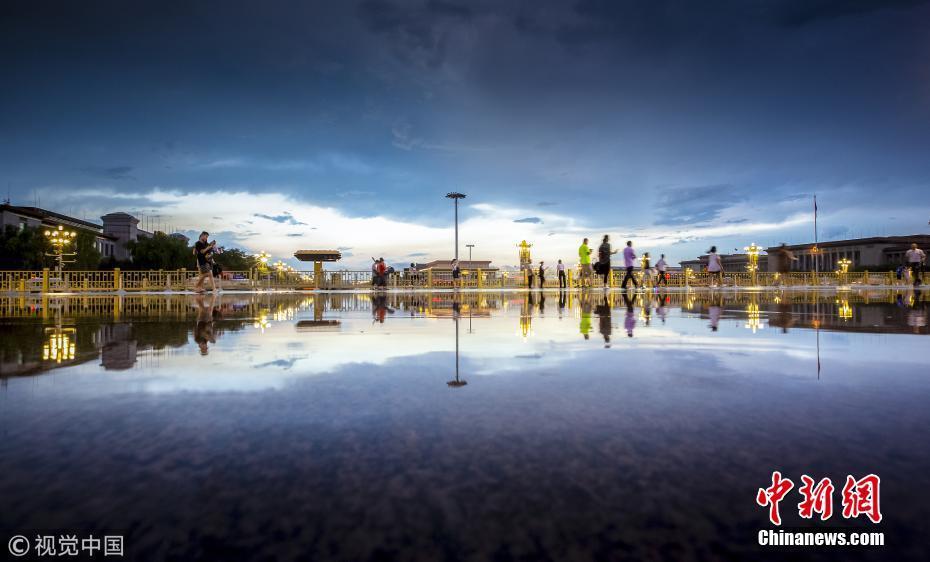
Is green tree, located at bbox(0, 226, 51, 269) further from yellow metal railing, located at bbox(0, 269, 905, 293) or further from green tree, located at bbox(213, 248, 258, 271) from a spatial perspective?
green tree, located at bbox(213, 248, 258, 271)

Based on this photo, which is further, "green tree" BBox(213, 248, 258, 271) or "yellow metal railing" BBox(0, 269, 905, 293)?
"green tree" BBox(213, 248, 258, 271)

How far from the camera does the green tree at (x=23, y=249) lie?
52.8 meters

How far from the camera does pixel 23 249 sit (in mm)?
53656

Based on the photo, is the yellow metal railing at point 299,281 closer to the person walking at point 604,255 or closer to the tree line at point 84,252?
the person walking at point 604,255

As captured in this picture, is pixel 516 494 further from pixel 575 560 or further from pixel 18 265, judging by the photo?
pixel 18 265

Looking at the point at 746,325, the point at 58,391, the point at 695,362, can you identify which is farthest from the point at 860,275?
the point at 58,391

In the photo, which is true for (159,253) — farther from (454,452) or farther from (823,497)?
(823,497)

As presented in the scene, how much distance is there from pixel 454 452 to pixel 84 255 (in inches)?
3195

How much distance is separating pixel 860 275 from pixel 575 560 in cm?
6412

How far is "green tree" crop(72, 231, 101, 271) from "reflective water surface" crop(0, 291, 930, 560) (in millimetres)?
75121

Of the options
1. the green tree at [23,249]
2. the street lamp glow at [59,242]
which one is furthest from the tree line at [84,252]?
the street lamp glow at [59,242]

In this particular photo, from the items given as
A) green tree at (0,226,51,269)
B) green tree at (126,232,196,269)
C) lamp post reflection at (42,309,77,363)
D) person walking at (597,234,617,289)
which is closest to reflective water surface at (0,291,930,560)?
lamp post reflection at (42,309,77,363)

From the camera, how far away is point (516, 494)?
1394mm

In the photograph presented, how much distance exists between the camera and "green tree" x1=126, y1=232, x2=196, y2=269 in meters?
75.2
